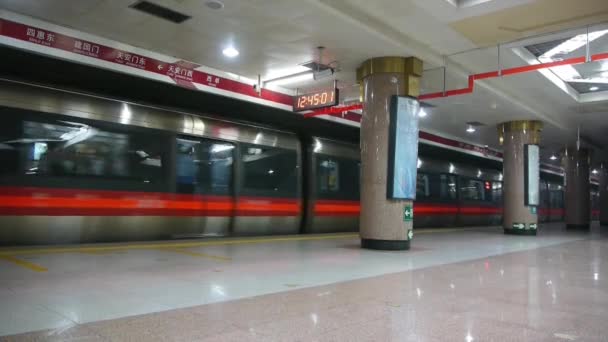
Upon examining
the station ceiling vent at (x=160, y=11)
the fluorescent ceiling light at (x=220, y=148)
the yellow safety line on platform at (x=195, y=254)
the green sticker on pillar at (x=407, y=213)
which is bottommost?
the yellow safety line on platform at (x=195, y=254)

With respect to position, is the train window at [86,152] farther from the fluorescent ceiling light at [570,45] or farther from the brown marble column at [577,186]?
the brown marble column at [577,186]

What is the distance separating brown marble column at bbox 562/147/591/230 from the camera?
68.2 feet

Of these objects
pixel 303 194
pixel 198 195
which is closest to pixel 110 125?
pixel 198 195

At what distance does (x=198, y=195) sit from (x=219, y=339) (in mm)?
6811

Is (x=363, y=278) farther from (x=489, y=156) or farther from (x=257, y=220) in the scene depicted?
(x=489, y=156)

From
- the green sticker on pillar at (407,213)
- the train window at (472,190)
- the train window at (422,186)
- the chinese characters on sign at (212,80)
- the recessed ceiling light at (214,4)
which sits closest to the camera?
the recessed ceiling light at (214,4)

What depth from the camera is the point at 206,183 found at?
31.9 feet

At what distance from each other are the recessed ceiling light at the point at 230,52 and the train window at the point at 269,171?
7.30ft

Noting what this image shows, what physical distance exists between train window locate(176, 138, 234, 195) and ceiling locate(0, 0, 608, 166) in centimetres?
177

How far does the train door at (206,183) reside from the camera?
9312 millimetres

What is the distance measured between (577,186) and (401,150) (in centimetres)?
1627

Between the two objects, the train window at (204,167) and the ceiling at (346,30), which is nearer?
the ceiling at (346,30)

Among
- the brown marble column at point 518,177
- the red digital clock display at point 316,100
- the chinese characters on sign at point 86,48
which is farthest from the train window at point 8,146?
the brown marble column at point 518,177

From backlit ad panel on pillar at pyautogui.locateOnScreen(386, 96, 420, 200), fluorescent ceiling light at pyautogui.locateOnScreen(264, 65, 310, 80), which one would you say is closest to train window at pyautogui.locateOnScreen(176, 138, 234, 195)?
fluorescent ceiling light at pyautogui.locateOnScreen(264, 65, 310, 80)
